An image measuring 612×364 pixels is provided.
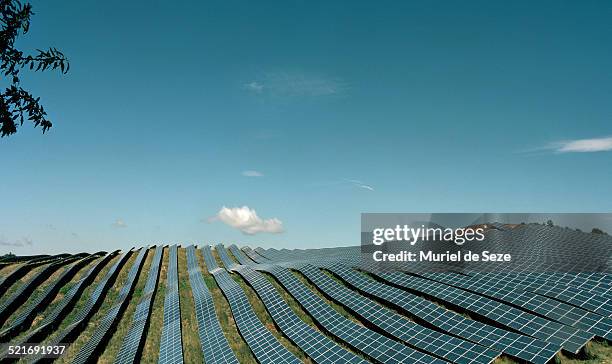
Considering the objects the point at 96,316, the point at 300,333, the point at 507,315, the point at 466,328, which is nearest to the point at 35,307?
the point at 96,316

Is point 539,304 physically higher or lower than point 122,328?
higher

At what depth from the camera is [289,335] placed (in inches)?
1087

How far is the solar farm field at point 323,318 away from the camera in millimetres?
21859

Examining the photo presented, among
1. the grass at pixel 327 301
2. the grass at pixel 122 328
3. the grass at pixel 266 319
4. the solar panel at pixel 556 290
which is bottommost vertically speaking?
the grass at pixel 122 328

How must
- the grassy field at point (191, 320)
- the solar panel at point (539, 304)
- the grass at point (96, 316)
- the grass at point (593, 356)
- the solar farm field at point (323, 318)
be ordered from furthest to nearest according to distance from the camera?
1. the grass at point (96, 316)
2. the grassy field at point (191, 320)
3. the solar panel at point (539, 304)
4. the solar farm field at point (323, 318)
5. the grass at point (593, 356)

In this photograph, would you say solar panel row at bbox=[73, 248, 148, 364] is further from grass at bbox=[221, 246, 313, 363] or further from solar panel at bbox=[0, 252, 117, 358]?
grass at bbox=[221, 246, 313, 363]

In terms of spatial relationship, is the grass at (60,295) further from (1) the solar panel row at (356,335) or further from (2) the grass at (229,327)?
(1) the solar panel row at (356,335)

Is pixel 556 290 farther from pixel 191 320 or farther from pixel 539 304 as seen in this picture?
pixel 191 320

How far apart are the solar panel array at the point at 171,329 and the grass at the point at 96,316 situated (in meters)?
5.91

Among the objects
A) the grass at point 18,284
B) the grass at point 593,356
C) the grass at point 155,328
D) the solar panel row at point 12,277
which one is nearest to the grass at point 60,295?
the grass at point 18,284

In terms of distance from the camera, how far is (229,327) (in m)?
32.1

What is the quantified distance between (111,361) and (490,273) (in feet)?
98.1

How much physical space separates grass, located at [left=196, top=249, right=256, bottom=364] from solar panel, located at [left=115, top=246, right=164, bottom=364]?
20.8 ft

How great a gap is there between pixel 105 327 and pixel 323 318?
19787mm
